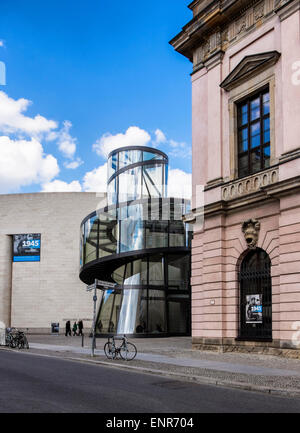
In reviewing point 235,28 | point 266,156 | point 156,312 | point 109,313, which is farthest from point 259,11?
point 109,313

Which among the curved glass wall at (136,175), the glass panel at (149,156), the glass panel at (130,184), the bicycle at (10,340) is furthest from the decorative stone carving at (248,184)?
the glass panel at (149,156)

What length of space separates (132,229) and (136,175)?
295 inches

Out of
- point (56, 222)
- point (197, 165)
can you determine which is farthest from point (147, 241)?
point (56, 222)

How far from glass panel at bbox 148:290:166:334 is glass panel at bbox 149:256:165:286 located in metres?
0.73

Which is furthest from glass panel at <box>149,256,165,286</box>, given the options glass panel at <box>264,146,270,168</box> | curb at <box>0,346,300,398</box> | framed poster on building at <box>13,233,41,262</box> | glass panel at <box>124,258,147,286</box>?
framed poster on building at <box>13,233,41,262</box>

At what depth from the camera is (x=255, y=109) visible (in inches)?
921

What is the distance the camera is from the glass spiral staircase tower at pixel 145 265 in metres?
41.5

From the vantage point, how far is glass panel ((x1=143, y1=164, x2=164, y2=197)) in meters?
48.7

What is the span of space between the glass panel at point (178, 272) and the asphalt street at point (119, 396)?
96.1 ft

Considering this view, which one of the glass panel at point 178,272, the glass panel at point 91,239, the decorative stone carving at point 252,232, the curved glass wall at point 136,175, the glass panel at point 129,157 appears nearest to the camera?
the decorative stone carving at point 252,232

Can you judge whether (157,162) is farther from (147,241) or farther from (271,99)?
(271,99)

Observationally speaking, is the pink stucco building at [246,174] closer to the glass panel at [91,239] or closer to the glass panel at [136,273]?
the glass panel at [136,273]

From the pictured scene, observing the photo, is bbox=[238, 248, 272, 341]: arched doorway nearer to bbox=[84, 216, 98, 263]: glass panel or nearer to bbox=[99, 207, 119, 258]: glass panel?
bbox=[99, 207, 119, 258]: glass panel

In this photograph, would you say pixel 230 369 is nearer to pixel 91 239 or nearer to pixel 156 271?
pixel 156 271
